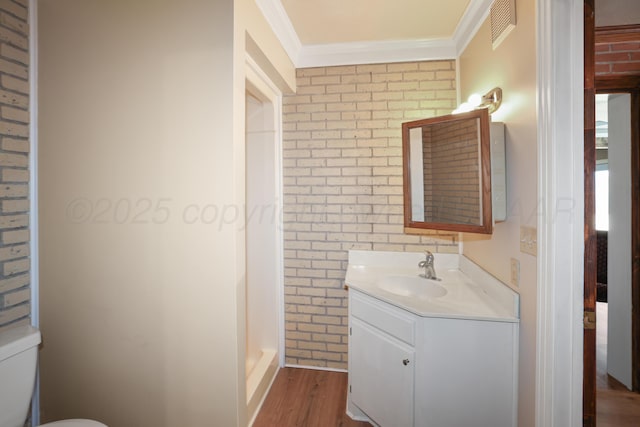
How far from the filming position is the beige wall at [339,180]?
2.33 metres

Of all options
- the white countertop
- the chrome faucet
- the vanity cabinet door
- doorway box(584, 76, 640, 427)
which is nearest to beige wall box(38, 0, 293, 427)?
the vanity cabinet door

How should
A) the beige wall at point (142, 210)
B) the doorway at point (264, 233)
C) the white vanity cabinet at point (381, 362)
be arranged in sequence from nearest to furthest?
the beige wall at point (142, 210) < the white vanity cabinet at point (381, 362) < the doorway at point (264, 233)

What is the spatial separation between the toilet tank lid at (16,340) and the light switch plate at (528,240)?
2311mm

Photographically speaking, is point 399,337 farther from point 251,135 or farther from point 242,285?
point 251,135

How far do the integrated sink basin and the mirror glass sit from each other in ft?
Answer: 1.29

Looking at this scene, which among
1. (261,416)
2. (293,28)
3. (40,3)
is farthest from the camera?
(293,28)

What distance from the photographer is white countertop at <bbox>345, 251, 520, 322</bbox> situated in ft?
4.80

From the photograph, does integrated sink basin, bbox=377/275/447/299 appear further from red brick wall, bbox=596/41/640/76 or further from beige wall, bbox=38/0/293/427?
red brick wall, bbox=596/41/640/76

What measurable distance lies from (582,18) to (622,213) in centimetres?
167

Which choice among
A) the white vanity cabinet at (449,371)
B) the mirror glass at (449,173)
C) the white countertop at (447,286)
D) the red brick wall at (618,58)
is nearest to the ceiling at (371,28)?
the mirror glass at (449,173)

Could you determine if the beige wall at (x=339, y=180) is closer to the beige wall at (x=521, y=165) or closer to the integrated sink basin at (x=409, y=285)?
the integrated sink basin at (x=409, y=285)

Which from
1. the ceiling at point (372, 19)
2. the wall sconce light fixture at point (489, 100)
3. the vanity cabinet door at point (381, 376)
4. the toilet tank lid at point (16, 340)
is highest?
the ceiling at point (372, 19)

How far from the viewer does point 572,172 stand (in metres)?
1.15

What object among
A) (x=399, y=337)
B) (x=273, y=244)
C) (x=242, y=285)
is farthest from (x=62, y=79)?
(x=399, y=337)
